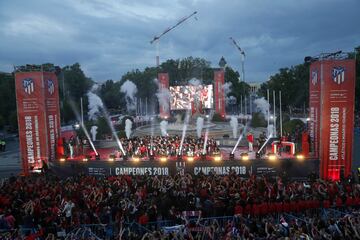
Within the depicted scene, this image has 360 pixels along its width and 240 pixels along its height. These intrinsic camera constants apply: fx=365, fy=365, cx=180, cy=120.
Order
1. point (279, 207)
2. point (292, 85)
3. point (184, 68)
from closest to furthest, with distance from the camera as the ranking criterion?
point (279, 207), point (292, 85), point (184, 68)

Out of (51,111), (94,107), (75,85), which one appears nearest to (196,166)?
(51,111)

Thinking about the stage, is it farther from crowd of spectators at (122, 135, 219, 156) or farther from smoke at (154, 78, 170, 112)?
smoke at (154, 78, 170, 112)

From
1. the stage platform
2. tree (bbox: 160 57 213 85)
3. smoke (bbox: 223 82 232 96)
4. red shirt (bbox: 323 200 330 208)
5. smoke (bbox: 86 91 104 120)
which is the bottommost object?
the stage platform

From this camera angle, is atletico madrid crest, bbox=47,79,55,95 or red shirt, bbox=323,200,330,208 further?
atletico madrid crest, bbox=47,79,55,95

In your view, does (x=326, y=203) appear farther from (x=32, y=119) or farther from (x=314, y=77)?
(x=32, y=119)

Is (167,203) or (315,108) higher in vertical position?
(315,108)

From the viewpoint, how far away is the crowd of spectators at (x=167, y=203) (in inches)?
418

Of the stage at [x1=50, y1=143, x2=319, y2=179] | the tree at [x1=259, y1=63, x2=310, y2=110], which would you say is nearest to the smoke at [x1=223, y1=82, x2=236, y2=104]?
the tree at [x1=259, y1=63, x2=310, y2=110]

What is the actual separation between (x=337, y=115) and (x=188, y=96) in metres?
36.0

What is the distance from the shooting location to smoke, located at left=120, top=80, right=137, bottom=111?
79125 mm

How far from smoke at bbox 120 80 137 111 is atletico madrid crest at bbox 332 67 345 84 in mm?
63467

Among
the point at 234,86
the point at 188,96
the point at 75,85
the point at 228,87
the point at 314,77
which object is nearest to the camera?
the point at 314,77

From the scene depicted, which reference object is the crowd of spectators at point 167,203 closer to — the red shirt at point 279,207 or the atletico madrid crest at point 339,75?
the red shirt at point 279,207

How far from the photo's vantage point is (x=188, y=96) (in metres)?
53.7
